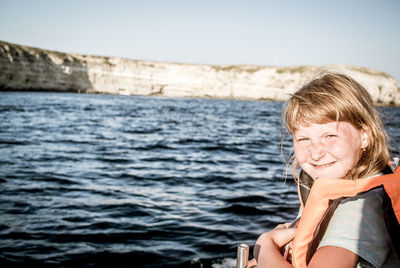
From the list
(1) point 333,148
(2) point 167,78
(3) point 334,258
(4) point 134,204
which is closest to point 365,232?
(3) point 334,258

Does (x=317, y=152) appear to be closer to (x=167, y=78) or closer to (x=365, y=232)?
(x=365, y=232)

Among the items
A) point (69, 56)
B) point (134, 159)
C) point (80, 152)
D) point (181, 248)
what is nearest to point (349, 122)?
point (181, 248)

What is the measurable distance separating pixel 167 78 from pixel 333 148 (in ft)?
283

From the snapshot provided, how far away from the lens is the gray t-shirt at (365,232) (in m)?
1.16

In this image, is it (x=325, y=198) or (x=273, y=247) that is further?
(x=273, y=247)

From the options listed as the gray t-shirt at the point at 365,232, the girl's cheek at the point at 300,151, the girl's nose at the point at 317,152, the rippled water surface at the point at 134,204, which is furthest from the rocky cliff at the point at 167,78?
the gray t-shirt at the point at 365,232

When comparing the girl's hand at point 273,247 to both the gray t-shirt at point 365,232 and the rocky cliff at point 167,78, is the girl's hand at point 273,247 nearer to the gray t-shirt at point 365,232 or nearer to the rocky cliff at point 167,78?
the gray t-shirt at point 365,232

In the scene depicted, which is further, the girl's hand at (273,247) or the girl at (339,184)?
the girl's hand at (273,247)

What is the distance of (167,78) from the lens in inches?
3393

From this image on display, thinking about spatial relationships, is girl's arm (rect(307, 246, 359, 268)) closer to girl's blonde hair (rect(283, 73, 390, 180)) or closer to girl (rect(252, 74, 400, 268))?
girl (rect(252, 74, 400, 268))

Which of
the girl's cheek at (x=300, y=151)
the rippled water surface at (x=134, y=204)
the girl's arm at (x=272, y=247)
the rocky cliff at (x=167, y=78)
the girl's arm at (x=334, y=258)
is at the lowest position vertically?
the rippled water surface at (x=134, y=204)

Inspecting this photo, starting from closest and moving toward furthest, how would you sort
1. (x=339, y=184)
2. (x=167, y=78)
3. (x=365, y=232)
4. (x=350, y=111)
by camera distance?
1. (x=365, y=232)
2. (x=339, y=184)
3. (x=350, y=111)
4. (x=167, y=78)

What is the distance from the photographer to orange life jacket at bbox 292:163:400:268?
4.10 feet

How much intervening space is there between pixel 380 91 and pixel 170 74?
5477 cm
